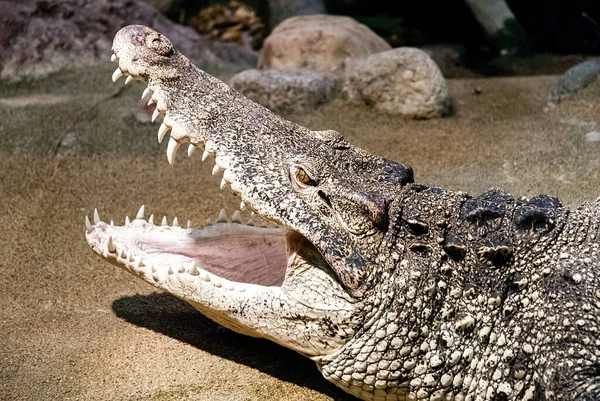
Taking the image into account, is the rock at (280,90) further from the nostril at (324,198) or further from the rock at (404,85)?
the nostril at (324,198)

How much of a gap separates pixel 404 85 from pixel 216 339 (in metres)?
3.55

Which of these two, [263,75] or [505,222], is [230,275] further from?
[263,75]

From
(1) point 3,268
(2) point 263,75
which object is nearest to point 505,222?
(1) point 3,268

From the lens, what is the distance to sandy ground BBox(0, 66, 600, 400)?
347 cm

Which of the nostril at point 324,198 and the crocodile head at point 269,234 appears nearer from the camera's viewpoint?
the crocodile head at point 269,234

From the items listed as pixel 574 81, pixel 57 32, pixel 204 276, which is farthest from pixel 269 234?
pixel 57 32

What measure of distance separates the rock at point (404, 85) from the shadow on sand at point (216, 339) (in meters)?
3.18

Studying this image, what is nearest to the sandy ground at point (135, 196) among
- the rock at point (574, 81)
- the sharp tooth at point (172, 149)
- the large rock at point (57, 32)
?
the rock at point (574, 81)

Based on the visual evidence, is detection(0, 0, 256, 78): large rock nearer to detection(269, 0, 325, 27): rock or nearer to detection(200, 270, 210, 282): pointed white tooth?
detection(269, 0, 325, 27): rock

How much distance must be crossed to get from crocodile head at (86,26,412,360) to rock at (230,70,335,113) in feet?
9.34

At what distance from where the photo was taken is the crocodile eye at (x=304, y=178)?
3.33 metres

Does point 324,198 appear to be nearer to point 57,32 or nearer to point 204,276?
point 204,276

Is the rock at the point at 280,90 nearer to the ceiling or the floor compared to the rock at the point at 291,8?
nearer to the ceiling

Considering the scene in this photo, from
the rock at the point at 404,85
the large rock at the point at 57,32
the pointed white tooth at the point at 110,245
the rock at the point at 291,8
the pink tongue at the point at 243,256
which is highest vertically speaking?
the pointed white tooth at the point at 110,245
